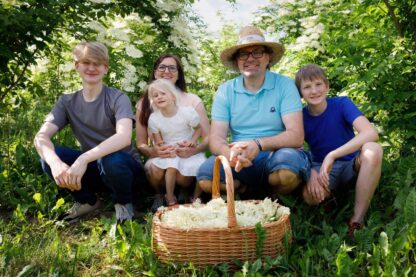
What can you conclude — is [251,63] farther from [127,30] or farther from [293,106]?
[127,30]

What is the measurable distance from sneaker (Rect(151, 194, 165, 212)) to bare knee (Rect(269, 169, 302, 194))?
894 millimetres

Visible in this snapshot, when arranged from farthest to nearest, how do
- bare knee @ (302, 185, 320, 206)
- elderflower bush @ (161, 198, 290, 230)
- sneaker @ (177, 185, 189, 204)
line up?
sneaker @ (177, 185, 189, 204), bare knee @ (302, 185, 320, 206), elderflower bush @ (161, 198, 290, 230)

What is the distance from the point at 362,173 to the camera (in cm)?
277

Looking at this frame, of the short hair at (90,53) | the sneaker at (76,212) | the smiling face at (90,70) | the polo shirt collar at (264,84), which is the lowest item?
the sneaker at (76,212)

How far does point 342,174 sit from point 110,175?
1560 millimetres

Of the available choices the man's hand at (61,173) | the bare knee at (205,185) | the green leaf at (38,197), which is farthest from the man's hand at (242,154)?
the green leaf at (38,197)

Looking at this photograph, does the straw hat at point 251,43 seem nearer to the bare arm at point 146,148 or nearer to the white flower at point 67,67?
the bare arm at point 146,148

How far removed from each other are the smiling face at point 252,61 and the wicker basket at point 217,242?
3.28ft

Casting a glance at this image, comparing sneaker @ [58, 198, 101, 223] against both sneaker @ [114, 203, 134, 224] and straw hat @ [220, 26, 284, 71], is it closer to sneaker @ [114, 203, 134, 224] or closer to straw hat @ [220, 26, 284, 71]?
sneaker @ [114, 203, 134, 224]

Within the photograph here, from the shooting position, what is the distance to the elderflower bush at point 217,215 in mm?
2359

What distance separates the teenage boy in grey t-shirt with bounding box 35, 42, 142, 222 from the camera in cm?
304

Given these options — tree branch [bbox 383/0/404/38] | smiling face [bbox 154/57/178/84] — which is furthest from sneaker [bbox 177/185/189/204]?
tree branch [bbox 383/0/404/38]

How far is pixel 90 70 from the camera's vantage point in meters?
3.19

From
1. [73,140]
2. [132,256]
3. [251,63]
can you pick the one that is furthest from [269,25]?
[132,256]
